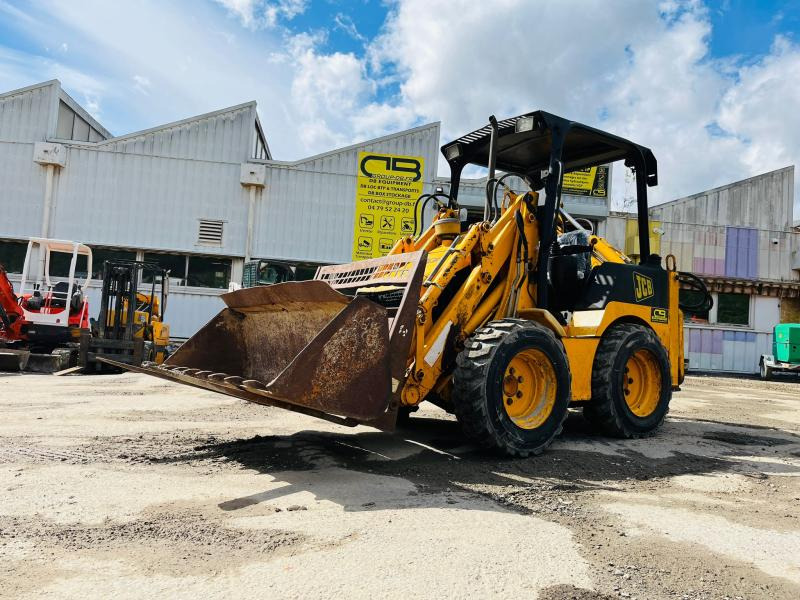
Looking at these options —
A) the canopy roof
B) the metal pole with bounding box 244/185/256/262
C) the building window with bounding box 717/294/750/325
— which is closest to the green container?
the building window with bounding box 717/294/750/325

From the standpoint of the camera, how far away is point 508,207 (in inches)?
236

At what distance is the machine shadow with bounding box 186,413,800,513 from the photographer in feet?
13.3

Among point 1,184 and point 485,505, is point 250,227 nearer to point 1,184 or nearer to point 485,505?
point 1,184

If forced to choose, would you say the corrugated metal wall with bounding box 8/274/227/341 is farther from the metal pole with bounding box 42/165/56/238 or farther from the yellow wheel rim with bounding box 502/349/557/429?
the yellow wheel rim with bounding box 502/349/557/429

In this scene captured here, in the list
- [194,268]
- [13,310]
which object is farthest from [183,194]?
[13,310]

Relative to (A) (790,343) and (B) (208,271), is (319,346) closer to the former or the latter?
(B) (208,271)

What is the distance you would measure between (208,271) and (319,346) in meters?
16.3

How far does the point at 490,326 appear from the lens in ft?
16.9

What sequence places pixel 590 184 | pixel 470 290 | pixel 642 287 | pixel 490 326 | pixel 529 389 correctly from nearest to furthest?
1. pixel 490 326
2. pixel 470 290
3. pixel 529 389
4. pixel 642 287
5. pixel 590 184

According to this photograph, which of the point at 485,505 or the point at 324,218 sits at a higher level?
the point at 324,218

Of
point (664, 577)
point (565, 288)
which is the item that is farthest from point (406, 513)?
point (565, 288)

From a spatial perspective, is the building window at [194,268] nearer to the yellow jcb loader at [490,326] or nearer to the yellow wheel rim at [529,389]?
the yellow jcb loader at [490,326]

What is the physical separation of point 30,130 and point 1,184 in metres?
1.85

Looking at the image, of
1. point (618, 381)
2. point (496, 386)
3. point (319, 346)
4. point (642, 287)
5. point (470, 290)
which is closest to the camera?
point (319, 346)
